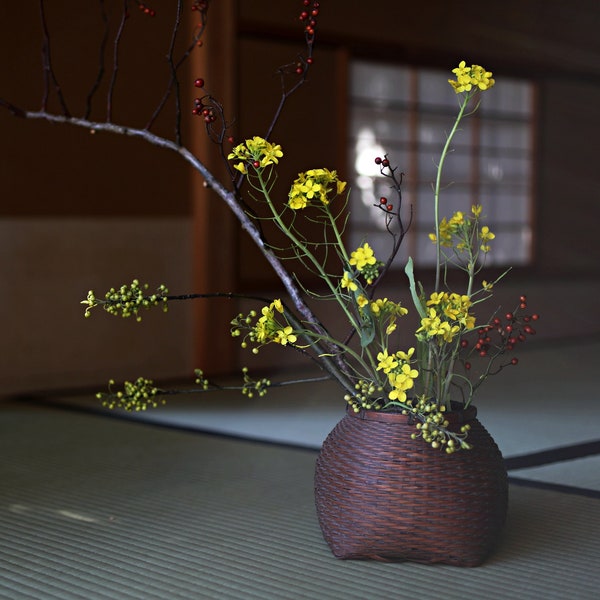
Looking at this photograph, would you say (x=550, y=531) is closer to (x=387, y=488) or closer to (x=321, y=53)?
(x=387, y=488)

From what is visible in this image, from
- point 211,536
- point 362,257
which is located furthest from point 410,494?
point 211,536

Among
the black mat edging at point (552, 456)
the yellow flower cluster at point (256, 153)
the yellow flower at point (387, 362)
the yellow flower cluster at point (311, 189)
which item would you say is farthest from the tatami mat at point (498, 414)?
the yellow flower cluster at point (256, 153)

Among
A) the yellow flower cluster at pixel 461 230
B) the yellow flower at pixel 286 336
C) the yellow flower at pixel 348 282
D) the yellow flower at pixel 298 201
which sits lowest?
the yellow flower at pixel 286 336

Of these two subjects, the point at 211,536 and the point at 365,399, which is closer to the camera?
the point at 365,399

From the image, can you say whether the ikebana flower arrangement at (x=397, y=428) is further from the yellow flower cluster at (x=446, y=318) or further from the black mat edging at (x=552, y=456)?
the black mat edging at (x=552, y=456)

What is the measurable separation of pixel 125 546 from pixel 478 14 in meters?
5.09

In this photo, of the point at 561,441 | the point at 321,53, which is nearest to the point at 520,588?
the point at 561,441

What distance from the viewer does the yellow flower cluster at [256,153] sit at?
230 centimetres

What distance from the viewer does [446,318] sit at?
232 cm

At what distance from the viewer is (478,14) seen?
22.4 feet

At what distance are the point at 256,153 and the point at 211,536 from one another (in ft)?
2.94

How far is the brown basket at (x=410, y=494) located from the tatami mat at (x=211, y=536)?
6 centimetres

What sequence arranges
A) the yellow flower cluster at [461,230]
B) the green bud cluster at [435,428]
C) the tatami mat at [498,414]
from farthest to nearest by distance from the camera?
the tatami mat at [498,414]
the yellow flower cluster at [461,230]
the green bud cluster at [435,428]

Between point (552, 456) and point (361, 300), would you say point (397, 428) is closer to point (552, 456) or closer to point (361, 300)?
point (361, 300)
